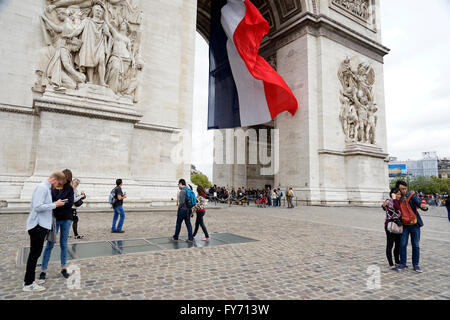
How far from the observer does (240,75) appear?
17.3 metres

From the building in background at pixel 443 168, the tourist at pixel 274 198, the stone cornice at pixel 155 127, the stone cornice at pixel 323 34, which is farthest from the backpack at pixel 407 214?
the building in background at pixel 443 168

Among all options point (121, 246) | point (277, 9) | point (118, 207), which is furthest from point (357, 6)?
point (121, 246)

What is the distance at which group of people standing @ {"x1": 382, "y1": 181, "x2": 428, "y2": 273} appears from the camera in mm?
4227

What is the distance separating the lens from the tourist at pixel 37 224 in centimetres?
312

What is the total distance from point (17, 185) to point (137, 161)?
4.68m

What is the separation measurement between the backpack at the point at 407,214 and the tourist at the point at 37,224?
16.1 ft

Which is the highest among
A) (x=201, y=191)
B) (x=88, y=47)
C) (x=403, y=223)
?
(x=88, y=47)

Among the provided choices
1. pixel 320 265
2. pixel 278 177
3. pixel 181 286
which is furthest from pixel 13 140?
pixel 278 177

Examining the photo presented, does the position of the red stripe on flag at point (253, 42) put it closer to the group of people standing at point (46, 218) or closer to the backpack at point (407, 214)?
the backpack at point (407, 214)

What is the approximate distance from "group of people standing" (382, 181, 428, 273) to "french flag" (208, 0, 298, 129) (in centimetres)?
1274

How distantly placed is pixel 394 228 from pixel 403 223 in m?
0.16

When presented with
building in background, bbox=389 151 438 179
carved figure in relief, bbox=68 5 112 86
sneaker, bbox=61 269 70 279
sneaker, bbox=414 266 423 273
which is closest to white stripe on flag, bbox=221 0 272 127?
carved figure in relief, bbox=68 5 112 86

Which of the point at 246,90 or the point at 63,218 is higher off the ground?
the point at 246,90

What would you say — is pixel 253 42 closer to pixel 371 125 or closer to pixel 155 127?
pixel 155 127
